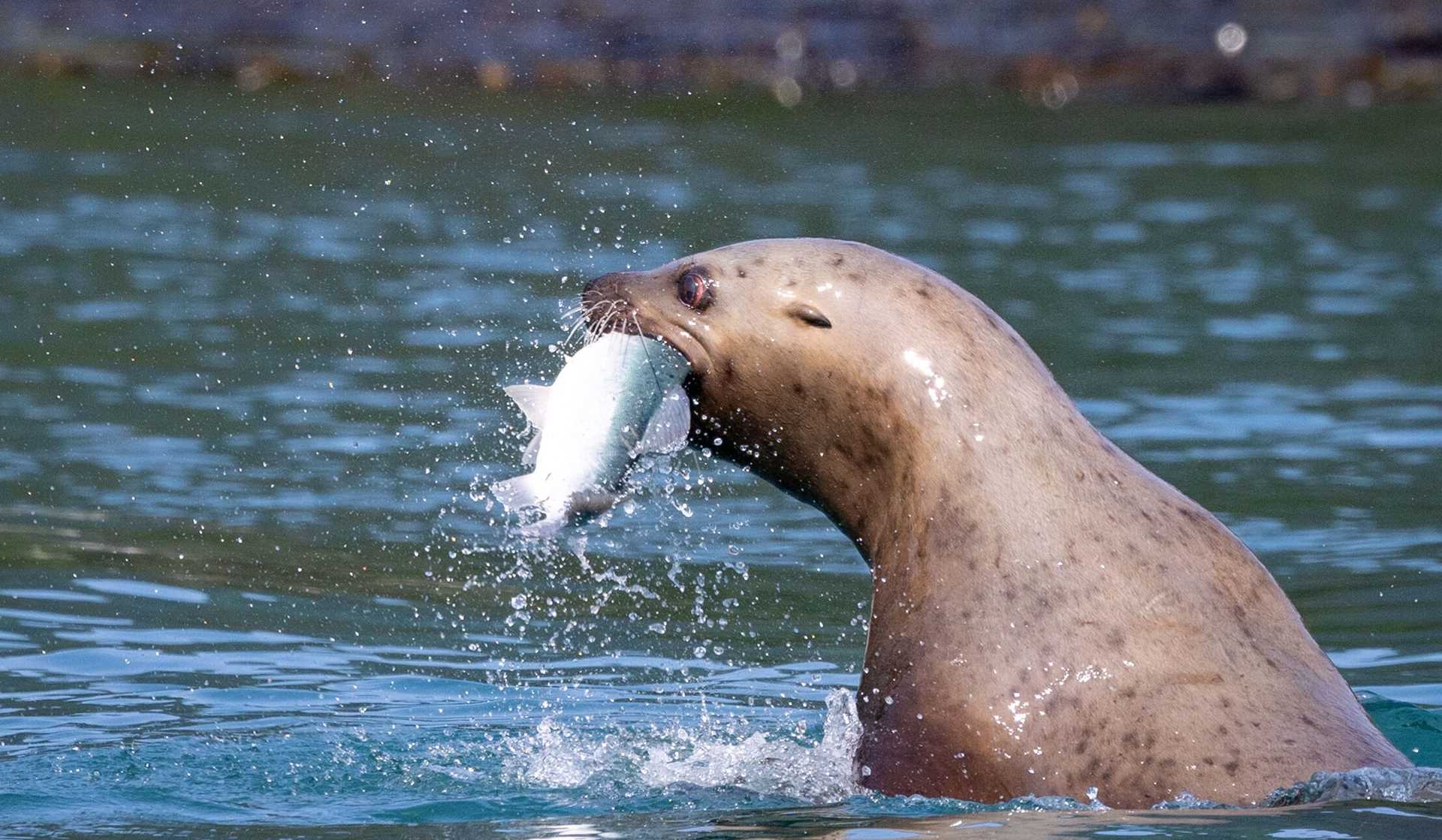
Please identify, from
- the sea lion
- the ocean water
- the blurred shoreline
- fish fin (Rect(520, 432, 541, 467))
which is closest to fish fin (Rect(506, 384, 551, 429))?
fish fin (Rect(520, 432, 541, 467))

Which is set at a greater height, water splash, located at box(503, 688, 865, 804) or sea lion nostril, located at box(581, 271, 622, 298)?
sea lion nostril, located at box(581, 271, 622, 298)

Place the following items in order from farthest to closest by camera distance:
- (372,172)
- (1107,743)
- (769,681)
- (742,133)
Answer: (742,133) → (372,172) → (769,681) → (1107,743)

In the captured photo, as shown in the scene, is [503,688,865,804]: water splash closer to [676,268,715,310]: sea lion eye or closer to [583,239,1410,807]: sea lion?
[583,239,1410,807]: sea lion

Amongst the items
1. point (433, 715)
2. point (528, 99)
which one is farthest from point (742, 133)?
point (433, 715)

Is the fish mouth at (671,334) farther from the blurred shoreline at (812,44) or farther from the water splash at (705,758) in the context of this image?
the blurred shoreline at (812,44)

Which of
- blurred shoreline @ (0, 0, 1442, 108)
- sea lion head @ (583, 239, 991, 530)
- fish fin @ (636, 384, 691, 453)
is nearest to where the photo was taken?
sea lion head @ (583, 239, 991, 530)

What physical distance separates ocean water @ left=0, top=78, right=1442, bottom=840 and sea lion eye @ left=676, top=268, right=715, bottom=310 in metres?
0.53

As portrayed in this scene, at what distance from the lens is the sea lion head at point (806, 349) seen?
550 cm

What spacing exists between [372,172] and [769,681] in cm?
1230

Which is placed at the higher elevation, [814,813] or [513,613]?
[513,613]

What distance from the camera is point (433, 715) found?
684 centimetres

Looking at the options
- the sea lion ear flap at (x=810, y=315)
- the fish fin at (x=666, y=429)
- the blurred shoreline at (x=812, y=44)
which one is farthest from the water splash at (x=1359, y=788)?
the blurred shoreline at (x=812, y=44)

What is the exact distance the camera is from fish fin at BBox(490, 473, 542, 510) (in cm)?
561

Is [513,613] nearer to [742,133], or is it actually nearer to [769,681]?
[769,681]
